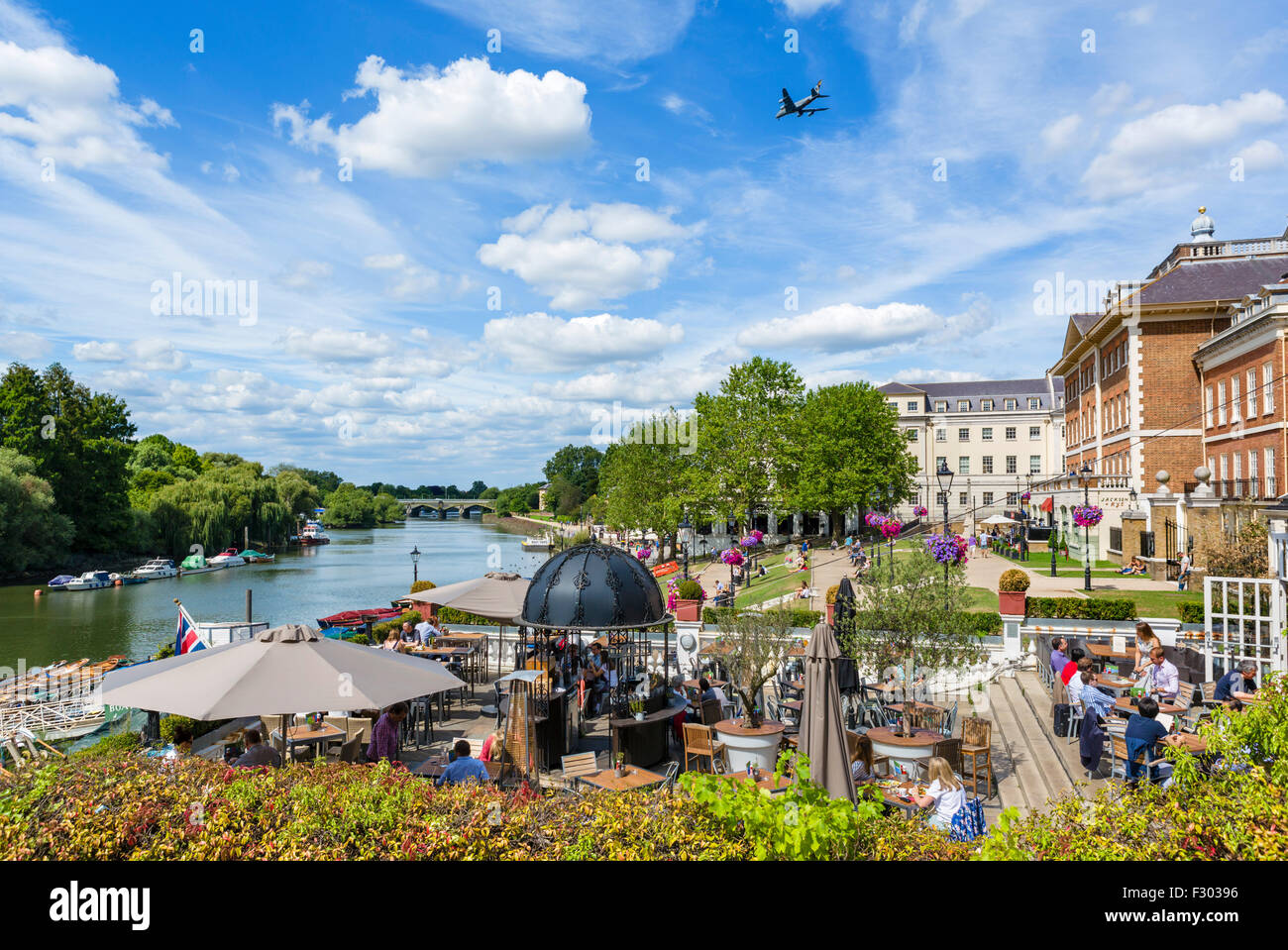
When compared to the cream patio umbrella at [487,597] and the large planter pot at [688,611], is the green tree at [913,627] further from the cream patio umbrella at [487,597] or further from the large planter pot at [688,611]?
the cream patio umbrella at [487,597]

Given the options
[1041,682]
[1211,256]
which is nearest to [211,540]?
[1041,682]

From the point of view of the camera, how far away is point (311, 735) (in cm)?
1085

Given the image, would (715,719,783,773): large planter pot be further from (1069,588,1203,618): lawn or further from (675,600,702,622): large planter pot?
(1069,588,1203,618): lawn

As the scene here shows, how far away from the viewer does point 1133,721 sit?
884cm

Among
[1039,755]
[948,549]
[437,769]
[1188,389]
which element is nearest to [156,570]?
[437,769]

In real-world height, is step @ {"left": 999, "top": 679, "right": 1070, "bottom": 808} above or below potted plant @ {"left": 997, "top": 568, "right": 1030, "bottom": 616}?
below

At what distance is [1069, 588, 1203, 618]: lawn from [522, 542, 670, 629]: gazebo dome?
12.9 metres

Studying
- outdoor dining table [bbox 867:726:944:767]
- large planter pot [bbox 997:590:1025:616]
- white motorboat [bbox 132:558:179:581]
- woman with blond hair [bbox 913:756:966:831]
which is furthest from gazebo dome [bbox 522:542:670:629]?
white motorboat [bbox 132:558:179:581]

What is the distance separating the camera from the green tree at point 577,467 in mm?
155125

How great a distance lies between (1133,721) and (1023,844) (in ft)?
19.0

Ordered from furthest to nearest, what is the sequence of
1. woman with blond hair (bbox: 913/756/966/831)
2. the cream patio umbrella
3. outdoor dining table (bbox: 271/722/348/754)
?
the cream patio umbrella < outdoor dining table (bbox: 271/722/348/754) < woman with blond hair (bbox: 913/756/966/831)

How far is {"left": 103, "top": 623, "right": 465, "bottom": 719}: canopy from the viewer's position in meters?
7.46

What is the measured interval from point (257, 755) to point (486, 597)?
712cm
